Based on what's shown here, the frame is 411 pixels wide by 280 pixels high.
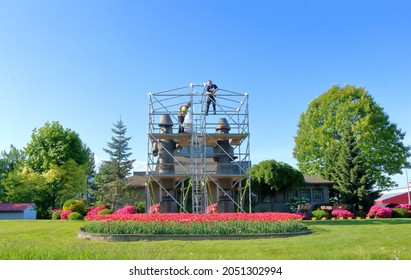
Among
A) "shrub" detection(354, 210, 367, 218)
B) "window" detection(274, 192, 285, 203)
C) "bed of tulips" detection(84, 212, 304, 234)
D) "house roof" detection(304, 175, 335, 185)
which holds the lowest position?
"bed of tulips" detection(84, 212, 304, 234)

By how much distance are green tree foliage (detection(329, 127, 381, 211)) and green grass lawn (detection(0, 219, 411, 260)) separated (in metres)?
16.7

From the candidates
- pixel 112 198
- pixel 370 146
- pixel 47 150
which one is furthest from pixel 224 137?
pixel 47 150

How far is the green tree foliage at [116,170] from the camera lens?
116 ft

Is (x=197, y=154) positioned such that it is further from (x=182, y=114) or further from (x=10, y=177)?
(x=10, y=177)

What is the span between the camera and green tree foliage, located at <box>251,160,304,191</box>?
104ft

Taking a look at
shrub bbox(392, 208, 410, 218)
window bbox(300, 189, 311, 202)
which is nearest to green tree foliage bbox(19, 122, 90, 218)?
window bbox(300, 189, 311, 202)

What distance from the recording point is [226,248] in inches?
435

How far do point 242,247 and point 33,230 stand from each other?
11.0 meters

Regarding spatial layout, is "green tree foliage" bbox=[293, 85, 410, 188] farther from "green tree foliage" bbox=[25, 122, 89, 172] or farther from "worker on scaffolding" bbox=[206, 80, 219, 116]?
"green tree foliage" bbox=[25, 122, 89, 172]

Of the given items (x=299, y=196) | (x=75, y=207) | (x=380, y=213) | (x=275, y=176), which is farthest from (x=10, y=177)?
(x=380, y=213)

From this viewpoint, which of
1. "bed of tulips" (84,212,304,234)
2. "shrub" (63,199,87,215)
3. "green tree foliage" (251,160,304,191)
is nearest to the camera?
"bed of tulips" (84,212,304,234)

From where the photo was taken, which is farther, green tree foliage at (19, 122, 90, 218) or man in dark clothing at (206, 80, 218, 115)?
green tree foliage at (19, 122, 90, 218)

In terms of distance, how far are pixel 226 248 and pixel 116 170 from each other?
1104 inches

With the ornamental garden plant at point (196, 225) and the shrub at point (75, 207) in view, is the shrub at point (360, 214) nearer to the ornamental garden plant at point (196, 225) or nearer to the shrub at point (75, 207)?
the ornamental garden plant at point (196, 225)
